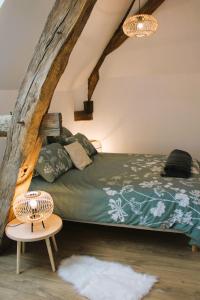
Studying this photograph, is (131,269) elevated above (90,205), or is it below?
below

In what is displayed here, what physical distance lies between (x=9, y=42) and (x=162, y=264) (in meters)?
2.39

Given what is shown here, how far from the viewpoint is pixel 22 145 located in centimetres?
213

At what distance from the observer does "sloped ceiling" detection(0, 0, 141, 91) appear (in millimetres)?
2256

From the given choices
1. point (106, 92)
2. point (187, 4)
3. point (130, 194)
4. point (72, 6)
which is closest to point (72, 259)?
point (130, 194)

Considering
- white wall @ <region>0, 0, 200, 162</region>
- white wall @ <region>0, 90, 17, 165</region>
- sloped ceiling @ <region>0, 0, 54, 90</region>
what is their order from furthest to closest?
white wall @ <region>0, 0, 200, 162</region> → white wall @ <region>0, 90, 17, 165</region> → sloped ceiling @ <region>0, 0, 54, 90</region>

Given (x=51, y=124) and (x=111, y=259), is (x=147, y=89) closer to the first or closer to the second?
(x=51, y=124)

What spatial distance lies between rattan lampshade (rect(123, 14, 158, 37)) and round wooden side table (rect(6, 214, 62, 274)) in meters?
2.25

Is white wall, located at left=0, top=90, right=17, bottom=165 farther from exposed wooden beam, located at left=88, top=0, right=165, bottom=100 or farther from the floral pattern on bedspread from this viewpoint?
exposed wooden beam, located at left=88, top=0, right=165, bottom=100

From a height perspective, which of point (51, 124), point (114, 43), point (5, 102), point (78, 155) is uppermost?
point (114, 43)

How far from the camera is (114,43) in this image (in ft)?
14.0

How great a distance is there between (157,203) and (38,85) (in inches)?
55.9

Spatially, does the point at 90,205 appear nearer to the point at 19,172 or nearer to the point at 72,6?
the point at 19,172

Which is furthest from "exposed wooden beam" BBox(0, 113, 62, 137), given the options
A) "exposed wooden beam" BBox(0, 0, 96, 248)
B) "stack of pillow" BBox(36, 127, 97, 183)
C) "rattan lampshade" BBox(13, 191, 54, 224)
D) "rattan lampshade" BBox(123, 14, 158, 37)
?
"rattan lampshade" BBox(123, 14, 158, 37)

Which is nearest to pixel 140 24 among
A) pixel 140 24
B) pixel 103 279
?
pixel 140 24
